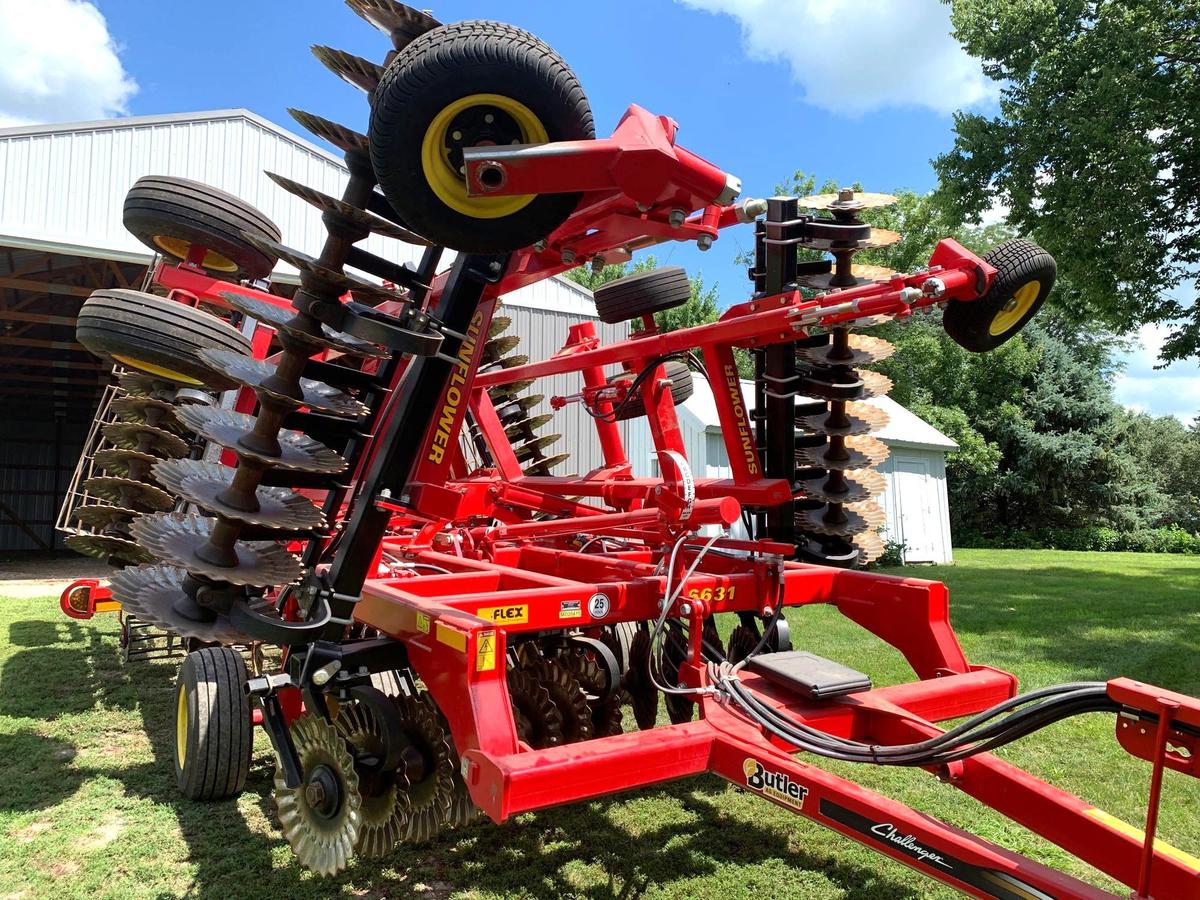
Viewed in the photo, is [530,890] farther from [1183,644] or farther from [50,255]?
[50,255]

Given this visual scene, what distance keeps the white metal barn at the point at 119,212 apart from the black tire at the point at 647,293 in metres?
7.72

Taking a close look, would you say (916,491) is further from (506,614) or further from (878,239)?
(506,614)

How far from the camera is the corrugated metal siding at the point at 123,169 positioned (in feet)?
37.2

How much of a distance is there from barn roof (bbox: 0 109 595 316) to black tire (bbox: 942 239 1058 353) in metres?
9.44

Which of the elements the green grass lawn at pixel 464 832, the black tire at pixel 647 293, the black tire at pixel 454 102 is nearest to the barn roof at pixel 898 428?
the black tire at pixel 647 293

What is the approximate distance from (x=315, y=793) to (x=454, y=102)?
2304mm

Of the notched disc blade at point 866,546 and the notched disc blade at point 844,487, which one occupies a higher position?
the notched disc blade at point 844,487

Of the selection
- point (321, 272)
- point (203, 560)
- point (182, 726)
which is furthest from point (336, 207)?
point (182, 726)

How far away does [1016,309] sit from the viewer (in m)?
4.15

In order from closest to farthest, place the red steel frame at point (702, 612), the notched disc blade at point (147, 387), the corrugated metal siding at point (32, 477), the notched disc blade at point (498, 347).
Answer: the red steel frame at point (702, 612) < the notched disc blade at point (147, 387) < the notched disc blade at point (498, 347) < the corrugated metal siding at point (32, 477)

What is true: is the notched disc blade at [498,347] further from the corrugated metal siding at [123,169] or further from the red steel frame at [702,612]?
the corrugated metal siding at [123,169]

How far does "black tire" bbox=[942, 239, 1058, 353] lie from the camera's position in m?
3.92

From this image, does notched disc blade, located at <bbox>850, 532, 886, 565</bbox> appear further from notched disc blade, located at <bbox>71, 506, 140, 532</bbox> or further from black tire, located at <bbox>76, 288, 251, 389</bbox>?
notched disc blade, located at <bbox>71, 506, 140, 532</bbox>

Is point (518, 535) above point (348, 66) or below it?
below
